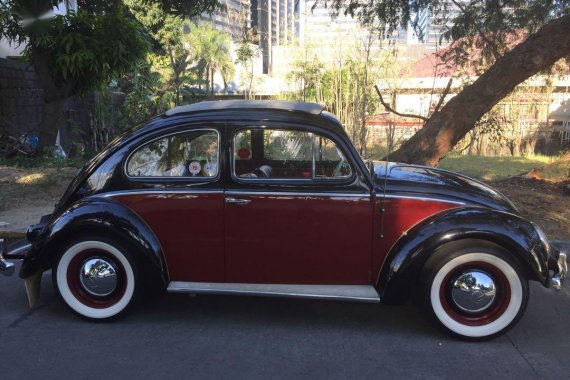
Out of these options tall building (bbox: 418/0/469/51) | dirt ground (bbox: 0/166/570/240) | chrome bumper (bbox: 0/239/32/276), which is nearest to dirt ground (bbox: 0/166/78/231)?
dirt ground (bbox: 0/166/570/240)

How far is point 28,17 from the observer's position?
28.8ft

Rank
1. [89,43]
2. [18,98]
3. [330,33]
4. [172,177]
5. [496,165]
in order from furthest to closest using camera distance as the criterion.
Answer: [330,33] < [496,165] < [18,98] < [89,43] < [172,177]

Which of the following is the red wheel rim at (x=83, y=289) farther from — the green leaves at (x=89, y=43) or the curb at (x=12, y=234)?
the green leaves at (x=89, y=43)

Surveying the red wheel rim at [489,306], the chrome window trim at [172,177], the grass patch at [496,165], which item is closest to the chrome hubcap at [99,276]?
the chrome window trim at [172,177]

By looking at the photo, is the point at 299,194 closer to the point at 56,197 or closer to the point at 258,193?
the point at 258,193

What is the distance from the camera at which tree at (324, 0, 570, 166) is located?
7.47 m

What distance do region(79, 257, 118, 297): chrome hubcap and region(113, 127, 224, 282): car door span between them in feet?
1.54

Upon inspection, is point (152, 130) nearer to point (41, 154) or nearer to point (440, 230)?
point (440, 230)

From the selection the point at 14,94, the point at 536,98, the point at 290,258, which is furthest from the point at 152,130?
the point at 536,98

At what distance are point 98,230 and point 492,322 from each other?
121 inches

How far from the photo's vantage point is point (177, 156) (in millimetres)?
4137

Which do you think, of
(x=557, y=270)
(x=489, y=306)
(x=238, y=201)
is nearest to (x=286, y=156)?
(x=238, y=201)

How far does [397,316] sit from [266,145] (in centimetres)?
179

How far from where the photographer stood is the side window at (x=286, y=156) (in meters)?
4.01
